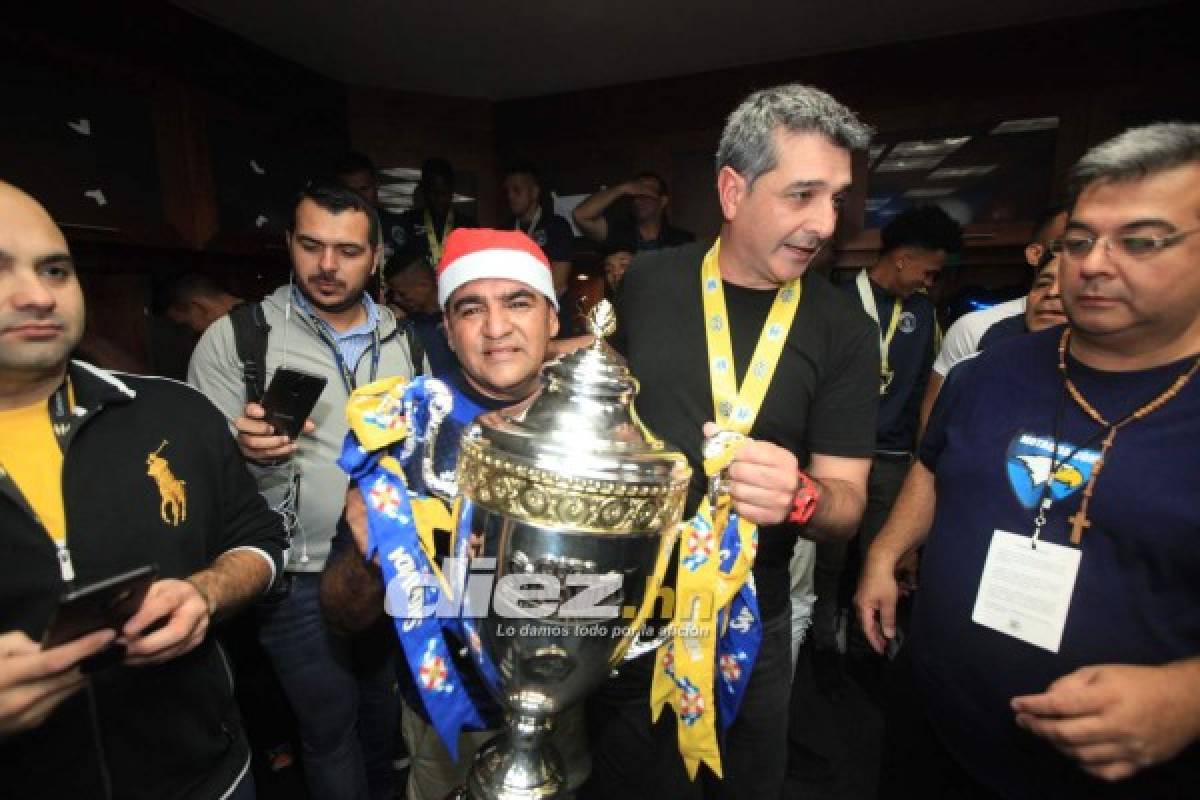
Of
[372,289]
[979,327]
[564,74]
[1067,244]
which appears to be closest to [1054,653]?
[1067,244]

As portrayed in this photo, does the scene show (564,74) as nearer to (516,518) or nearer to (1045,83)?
(1045,83)

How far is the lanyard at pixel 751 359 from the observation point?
140 centimetres

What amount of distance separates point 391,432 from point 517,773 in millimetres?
564

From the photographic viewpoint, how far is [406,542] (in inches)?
38.9

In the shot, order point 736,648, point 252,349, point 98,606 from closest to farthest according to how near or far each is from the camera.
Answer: point 98,606, point 736,648, point 252,349

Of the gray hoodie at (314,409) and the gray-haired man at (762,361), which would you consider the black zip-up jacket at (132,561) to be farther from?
the gray-haired man at (762,361)

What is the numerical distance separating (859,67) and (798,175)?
14.0 ft

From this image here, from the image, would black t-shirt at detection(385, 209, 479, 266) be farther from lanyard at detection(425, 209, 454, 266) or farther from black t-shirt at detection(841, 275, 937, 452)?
black t-shirt at detection(841, 275, 937, 452)

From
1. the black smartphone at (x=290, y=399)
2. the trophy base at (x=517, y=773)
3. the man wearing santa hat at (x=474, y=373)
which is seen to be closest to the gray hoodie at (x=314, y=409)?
the black smartphone at (x=290, y=399)

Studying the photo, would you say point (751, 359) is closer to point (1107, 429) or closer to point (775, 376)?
point (775, 376)

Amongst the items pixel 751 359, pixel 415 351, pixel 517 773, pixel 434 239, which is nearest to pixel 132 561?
pixel 517 773

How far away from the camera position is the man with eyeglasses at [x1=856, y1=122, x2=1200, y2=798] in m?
1.01

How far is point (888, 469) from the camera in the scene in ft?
11.1

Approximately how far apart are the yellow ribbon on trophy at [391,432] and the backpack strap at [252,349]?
3.43 ft
